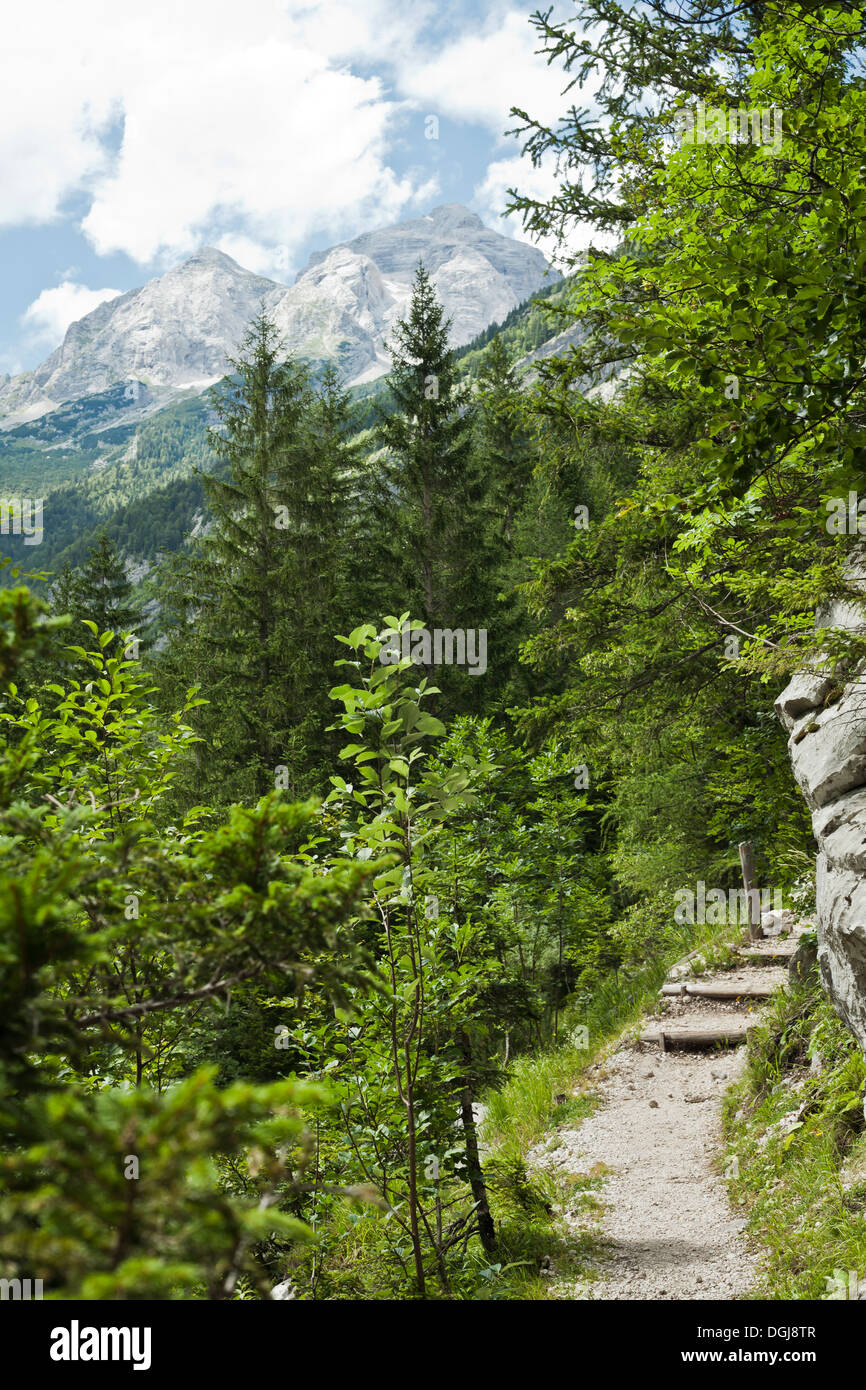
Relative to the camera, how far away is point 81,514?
176 m

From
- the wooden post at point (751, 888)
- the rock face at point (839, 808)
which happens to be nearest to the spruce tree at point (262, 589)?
the wooden post at point (751, 888)

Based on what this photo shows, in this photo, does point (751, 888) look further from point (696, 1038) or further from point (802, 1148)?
point (802, 1148)

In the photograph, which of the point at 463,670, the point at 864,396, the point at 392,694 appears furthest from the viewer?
the point at 463,670

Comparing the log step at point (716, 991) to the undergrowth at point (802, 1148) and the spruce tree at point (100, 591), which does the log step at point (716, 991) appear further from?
the spruce tree at point (100, 591)

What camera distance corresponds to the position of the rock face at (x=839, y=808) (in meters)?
3.60

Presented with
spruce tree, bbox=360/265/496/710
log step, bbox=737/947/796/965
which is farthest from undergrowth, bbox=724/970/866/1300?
spruce tree, bbox=360/265/496/710

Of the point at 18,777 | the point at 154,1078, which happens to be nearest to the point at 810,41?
the point at 18,777

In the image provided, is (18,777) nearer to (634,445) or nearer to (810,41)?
(810,41)

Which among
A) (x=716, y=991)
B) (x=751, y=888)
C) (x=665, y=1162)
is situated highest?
(x=751, y=888)

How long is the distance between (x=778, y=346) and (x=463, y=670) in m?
17.1

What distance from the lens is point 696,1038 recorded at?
8.46m

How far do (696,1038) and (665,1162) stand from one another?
229 centimetres

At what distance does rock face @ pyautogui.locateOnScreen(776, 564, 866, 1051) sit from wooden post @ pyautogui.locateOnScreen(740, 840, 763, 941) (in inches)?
182

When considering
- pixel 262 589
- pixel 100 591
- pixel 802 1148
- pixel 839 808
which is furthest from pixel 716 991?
pixel 100 591
